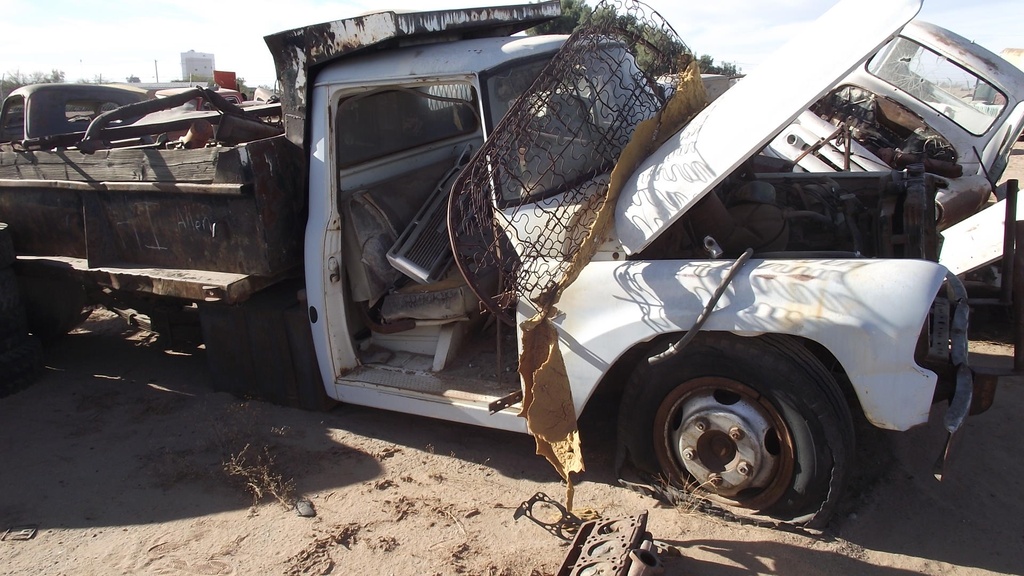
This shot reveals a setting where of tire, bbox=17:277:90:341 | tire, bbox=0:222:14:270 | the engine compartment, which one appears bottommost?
tire, bbox=17:277:90:341

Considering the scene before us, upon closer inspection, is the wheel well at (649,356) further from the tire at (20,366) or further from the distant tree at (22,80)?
the distant tree at (22,80)

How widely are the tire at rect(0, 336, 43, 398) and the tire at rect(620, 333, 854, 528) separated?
4308mm

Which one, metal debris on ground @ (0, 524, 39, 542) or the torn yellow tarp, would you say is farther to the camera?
metal debris on ground @ (0, 524, 39, 542)

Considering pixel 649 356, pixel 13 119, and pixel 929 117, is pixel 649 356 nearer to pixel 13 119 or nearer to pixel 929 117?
pixel 929 117

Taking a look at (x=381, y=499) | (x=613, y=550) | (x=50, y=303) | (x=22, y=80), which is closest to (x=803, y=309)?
(x=613, y=550)

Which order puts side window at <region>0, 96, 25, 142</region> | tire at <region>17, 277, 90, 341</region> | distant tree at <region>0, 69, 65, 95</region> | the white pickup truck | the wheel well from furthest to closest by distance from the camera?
distant tree at <region>0, 69, 65, 95</region> < side window at <region>0, 96, 25, 142</region> < tire at <region>17, 277, 90, 341</region> < the wheel well < the white pickup truck

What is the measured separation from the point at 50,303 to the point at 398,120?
3.44 m

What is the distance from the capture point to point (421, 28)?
3791 mm

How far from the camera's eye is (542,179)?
339 cm

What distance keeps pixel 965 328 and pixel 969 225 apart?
8.37ft

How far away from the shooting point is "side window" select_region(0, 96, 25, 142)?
800 centimetres

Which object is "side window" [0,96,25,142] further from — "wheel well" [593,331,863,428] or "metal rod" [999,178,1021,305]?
"metal rod" [999,178,1021,305]

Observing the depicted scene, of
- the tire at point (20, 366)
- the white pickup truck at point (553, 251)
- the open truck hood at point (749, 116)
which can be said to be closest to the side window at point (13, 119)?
the white pickup truck at point (553, 251)

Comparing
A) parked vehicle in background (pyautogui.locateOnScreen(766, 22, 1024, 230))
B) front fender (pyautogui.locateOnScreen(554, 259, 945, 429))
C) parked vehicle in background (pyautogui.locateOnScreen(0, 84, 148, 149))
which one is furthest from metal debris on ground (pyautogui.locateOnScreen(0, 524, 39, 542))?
parked vehicle in background (pyautogui.locateOnScreen(766, 22, 1024, 230))
